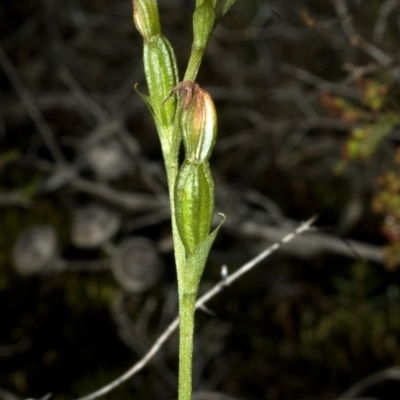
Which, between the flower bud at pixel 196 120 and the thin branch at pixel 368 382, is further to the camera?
the thin branch at pixel 368 382

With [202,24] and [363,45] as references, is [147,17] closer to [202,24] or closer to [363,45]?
[202,24]

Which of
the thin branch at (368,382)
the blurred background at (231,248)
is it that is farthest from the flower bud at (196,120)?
the thin branch at (368,382)

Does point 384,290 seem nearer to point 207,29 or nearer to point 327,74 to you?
point 327,74

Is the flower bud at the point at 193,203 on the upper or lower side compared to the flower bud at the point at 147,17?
lower

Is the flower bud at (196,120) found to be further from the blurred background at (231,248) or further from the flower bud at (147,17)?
the blurred background at (231,248)

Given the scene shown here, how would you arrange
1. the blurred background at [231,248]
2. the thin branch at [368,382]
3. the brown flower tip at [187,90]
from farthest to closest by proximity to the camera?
the blurred background at [231,248] → the thin branch at [368,382] → the brown flower tip at [187,90]

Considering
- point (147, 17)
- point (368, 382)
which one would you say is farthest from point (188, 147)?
point (368, 382)

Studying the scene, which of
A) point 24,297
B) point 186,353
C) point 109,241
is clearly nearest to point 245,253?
point 109,241

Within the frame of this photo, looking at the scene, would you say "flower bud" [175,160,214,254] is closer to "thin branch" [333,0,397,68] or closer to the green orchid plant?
the green orchid plant

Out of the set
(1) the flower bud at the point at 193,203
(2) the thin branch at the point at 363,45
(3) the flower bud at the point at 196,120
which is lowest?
(1) the flower bud at the point at 193,203

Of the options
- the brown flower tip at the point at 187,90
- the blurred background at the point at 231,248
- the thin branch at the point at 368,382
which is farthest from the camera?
the blurred background at the point at 231,248
